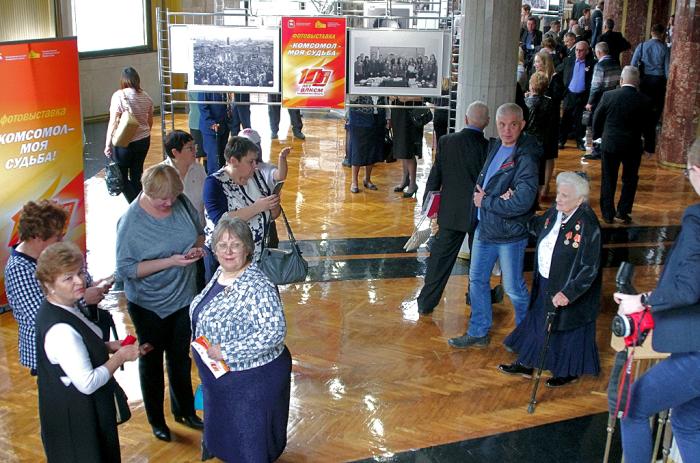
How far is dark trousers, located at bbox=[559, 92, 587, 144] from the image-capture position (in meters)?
14.0

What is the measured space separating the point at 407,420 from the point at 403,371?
2.38ft

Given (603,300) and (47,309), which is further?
(603,300)

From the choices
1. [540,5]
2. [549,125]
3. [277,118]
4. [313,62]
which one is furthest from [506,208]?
[540,5]

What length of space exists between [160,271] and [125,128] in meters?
4.65

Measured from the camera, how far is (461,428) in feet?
17.5

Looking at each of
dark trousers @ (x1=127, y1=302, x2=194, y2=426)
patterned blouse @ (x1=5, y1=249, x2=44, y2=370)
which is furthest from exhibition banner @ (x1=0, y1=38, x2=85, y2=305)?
patterned blouse @ (x1=5, y1=249, x2=44, y2=370)

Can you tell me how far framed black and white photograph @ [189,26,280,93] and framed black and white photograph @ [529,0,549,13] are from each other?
1663 centimetres

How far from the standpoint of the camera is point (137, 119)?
9.43m

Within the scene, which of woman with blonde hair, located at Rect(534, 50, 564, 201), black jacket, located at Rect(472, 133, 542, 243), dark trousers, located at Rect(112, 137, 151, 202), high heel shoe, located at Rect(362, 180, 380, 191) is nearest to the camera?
black jacket, located at Rect(472, 133, 542, 243)

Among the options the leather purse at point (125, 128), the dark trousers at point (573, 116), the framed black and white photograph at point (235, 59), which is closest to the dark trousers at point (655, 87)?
the dark trousers at point (573, 116)

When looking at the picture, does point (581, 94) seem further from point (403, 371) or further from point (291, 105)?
point (403, 371)

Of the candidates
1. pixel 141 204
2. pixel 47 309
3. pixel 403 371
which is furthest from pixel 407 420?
pixel 47 309

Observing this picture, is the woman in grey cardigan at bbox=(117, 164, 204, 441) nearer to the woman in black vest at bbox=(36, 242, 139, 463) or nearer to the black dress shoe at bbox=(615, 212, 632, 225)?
the woman in black vest at bbox=(36, 242, 139, 463)

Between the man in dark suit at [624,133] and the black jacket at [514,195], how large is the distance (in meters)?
3.79
